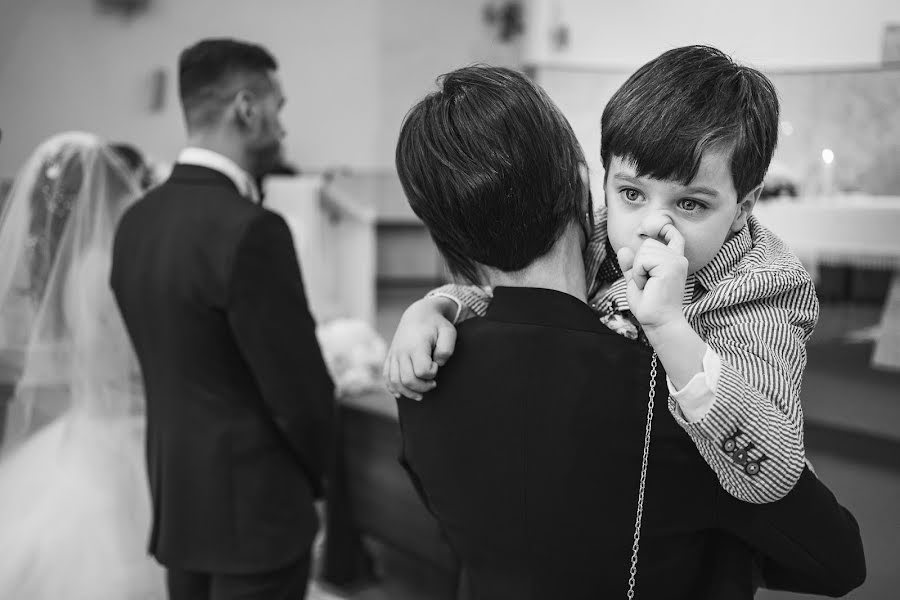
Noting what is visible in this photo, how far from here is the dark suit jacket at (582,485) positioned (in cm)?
80

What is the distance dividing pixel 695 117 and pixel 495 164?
205 millimetres

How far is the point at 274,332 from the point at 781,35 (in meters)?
2.12

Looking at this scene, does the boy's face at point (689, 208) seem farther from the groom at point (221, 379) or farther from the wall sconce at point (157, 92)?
the wall sconce at point (157, 92)

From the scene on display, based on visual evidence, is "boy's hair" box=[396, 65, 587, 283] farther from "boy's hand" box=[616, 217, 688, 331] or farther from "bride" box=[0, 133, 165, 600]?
"bride" box=[0, 133, 165, 600]

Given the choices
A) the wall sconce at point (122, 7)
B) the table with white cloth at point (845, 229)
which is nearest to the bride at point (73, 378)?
the table with white cloth at point (845, 229)

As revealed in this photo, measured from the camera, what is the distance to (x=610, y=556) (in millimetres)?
862

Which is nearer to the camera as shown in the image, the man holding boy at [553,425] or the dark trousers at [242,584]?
the man holding boy at [553,425]

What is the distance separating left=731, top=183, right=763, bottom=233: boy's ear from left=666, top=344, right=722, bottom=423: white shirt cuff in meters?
0.22

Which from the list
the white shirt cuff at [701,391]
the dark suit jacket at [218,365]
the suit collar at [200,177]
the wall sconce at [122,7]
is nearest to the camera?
the white shirt cuff at [701,391]

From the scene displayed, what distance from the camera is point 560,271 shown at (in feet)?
3.00

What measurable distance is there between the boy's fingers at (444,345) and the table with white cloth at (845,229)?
6.03 ft

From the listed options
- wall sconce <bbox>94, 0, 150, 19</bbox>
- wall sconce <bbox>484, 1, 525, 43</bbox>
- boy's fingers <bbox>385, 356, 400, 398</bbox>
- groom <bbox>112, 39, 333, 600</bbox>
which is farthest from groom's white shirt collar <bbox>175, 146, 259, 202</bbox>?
wall sconce <bbox>484, 1, 525, 43</bbox>

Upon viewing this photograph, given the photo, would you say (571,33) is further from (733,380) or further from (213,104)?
(733,380)

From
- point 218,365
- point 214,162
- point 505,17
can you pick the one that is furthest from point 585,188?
point 505,17
